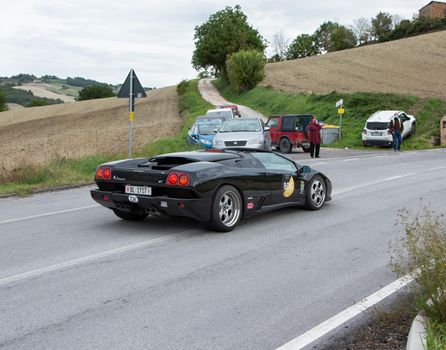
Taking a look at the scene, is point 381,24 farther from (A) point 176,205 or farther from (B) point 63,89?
(A) point 176,205

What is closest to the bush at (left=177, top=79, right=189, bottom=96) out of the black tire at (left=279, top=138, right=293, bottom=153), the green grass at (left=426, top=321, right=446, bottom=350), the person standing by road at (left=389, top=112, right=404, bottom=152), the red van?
the red van

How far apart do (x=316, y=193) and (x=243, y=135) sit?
11.5 meters

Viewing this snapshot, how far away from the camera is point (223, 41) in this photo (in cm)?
8388

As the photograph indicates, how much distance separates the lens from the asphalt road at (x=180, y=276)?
418 cm

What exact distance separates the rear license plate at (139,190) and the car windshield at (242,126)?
1377 cm

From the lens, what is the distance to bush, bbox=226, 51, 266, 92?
63156 mm

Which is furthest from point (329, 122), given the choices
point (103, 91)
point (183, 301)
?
point (103, 91)

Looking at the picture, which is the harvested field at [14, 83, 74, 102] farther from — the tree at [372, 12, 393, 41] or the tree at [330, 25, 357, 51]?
the tree at [372, 12, 393, 41]

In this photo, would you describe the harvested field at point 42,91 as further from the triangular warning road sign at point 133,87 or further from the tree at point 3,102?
the triangular warning road sign at point 133,87

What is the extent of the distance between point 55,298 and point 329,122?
3322 cm

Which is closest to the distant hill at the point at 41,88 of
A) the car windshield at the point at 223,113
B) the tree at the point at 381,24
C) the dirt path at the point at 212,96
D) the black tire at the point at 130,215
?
the dirt path at the point at 212,96

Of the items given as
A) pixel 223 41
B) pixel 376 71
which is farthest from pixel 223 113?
pixel 223 41

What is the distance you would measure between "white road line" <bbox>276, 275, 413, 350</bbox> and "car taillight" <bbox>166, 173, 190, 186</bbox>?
9.35 ft

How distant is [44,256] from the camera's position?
638 centimetres
